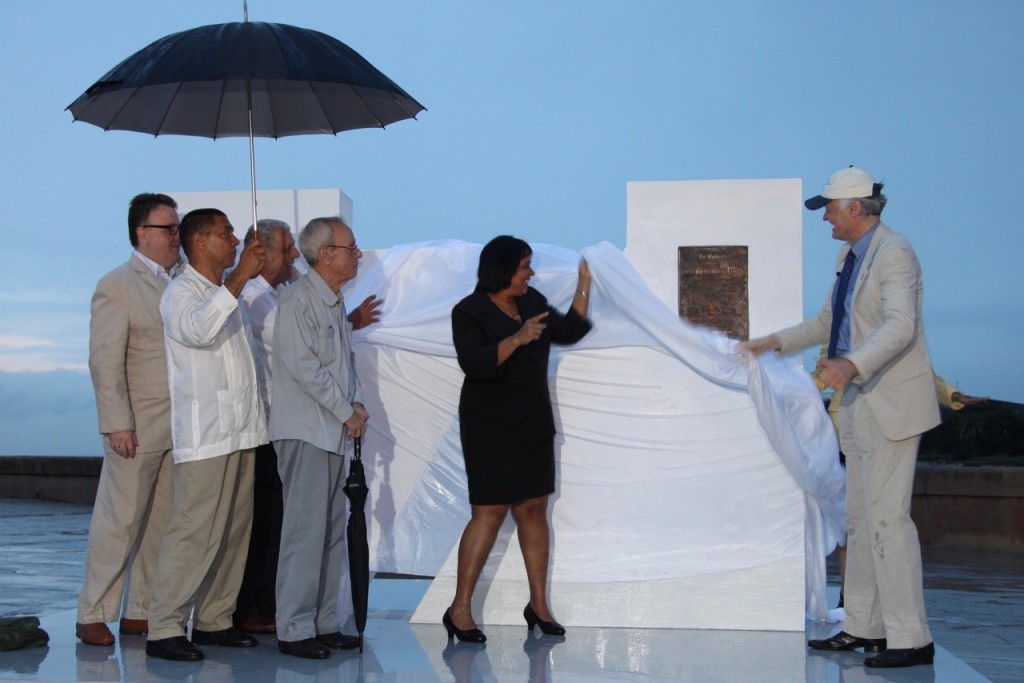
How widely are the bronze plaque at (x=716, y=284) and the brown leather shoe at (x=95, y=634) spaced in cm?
375

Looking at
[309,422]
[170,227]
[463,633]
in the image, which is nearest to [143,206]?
[170,227]

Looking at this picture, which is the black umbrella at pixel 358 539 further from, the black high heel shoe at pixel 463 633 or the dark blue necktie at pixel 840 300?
the dark blue necktie at pixel 840 300

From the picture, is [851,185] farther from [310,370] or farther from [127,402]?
[127,402]

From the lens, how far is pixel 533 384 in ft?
14.8

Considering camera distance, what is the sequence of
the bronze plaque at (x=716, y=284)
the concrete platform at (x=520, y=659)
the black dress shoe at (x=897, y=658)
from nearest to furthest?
1. the concrete platform at (x=520, y=659)
2. the black dress shoe at (x=897, y=658)
3. the bronze plaque at (x=716, y=284)

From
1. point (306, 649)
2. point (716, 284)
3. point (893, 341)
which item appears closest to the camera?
point (893, 341)

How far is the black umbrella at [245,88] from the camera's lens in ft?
14.2

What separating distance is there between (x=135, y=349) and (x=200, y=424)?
52 centimetres

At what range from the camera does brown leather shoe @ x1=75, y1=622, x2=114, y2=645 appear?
14.6ft

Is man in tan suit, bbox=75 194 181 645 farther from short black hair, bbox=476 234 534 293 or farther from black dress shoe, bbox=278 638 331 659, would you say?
short black hair, bbox=476 234 534 293

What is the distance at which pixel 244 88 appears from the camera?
512cm

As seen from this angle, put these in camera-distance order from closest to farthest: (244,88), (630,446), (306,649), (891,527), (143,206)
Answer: (891,527)
(306,649)
(143,206)
(630,446)
(244,88)

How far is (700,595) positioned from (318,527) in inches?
63.2

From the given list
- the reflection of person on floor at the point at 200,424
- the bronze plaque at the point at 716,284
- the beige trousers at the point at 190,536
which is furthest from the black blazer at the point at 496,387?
the bronze plaque at the point at 716,284
